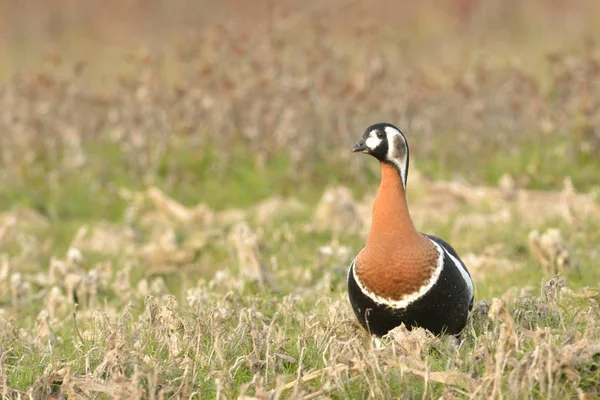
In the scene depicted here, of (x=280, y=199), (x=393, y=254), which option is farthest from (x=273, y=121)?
(x=393, y=254)

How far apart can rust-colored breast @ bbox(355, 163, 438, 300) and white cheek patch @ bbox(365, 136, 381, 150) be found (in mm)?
191

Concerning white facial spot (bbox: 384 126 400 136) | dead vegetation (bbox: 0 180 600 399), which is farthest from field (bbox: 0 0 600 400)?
white facial spot (bbox: 384 126 400 136)

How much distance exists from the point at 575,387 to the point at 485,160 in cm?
863

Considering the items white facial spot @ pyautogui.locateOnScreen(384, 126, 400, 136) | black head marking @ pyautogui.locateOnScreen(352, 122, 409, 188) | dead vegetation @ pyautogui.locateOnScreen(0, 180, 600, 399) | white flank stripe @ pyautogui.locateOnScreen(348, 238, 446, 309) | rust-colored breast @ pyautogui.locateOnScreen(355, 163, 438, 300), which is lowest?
dead vegetation @ pyautogui.locateOnScreen(0, 180, 600, 399)

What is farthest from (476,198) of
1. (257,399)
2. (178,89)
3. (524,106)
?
(257,399)

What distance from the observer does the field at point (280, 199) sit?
4660 mm

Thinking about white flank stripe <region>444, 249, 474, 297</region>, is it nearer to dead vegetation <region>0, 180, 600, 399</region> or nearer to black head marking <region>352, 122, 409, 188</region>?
dead vegetation <region>0, 180, 600, 399</region>

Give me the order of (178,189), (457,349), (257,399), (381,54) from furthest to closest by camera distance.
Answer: (381,54), (178,189), (457,349), (257,399)

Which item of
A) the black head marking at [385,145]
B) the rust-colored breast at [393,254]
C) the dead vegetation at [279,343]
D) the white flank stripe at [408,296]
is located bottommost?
the dead vegetation at [279,343]

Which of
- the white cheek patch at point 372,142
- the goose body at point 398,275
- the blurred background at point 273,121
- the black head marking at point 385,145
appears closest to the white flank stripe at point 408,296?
the goose body at point 398,275

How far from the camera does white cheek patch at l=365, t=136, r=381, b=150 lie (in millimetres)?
5391

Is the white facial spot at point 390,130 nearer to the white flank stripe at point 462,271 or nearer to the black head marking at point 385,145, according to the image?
the black head marking at point 385,145

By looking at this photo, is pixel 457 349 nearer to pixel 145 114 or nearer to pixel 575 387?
pixel 575 387

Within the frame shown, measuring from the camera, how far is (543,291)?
5352 millimetres
